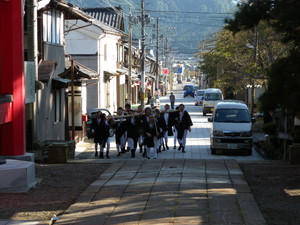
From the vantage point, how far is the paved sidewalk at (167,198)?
904cm

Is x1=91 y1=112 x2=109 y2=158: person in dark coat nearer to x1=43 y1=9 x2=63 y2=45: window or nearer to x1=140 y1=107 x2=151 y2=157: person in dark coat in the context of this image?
x1=140 y1=107 x2=151 y2=157: person in dark coat

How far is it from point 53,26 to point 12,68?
11534 mm

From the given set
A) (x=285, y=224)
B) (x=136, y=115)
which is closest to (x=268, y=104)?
(x=285, y=224)

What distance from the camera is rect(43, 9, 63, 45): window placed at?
22.6 m

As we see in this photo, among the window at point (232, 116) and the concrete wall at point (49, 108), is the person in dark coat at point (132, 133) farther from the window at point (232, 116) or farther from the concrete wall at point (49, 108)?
the window at point (232, 116)

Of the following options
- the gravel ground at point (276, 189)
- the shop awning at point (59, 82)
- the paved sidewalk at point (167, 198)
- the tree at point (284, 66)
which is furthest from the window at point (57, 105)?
the tree at point (284, 66)

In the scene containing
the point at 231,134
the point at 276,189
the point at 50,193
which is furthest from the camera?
the point at 231,134

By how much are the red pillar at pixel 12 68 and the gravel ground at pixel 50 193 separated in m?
1.22

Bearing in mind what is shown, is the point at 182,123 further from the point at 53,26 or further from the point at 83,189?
the point at 83,189

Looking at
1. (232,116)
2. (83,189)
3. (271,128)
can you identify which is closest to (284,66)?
(83,189)

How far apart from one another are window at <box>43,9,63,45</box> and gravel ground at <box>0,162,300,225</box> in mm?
8645

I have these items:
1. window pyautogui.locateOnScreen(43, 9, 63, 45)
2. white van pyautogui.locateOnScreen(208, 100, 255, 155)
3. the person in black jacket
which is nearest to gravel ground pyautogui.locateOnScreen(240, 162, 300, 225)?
white van pyautogui.locateOnScreen(208, 100, 255, 155)

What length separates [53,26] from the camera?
24.0 meters

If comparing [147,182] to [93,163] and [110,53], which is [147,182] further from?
[110,53]
